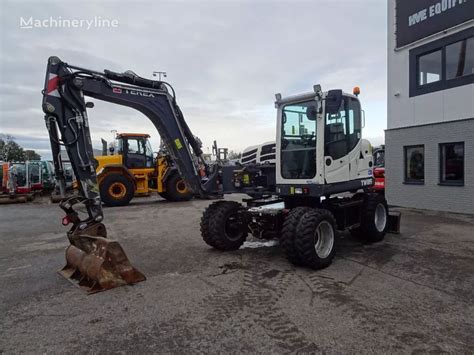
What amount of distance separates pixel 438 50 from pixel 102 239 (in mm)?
11044

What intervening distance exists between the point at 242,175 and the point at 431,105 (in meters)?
7.75

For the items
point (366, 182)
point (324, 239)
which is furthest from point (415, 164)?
point (324, 239)

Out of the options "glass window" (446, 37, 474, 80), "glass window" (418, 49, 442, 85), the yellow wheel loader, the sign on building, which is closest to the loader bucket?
the yellow wheel loader

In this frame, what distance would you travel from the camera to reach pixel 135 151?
15.5m

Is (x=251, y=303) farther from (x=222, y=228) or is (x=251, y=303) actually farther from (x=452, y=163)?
(x=452, y=163)

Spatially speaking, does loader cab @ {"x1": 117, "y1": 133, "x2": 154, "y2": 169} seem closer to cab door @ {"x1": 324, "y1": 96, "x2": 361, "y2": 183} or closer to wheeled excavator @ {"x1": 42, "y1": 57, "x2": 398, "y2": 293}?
wheeled excavator @ {"x1": 42, "y1": 57, "x2": 398, "y2": 293}

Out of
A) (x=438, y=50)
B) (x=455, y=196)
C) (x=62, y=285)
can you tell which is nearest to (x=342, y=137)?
(x=62, y=285)

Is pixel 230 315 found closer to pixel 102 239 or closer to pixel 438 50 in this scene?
pixel 102 239

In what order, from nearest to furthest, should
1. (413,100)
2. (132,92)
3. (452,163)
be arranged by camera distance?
(132,92) < (452,163) < (413,100)

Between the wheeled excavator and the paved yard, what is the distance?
0.38 m

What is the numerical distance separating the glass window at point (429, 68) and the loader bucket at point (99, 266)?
A: 34.8 feet

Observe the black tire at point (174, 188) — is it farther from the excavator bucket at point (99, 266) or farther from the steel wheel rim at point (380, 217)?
the excavator bucket at point (99, 266)

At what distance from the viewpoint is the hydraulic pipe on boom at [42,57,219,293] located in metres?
4.94

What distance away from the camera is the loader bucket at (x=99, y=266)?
4809mm
